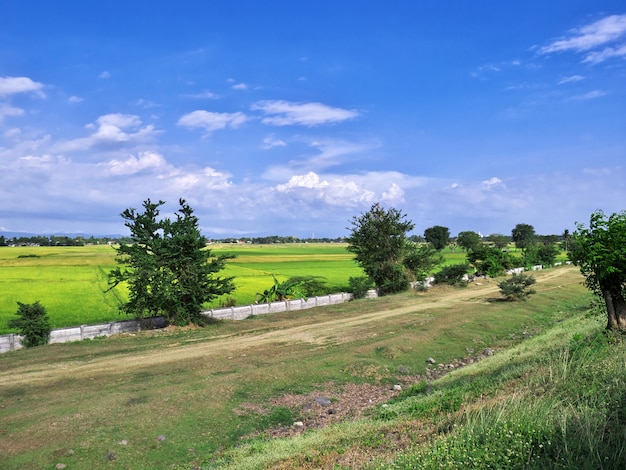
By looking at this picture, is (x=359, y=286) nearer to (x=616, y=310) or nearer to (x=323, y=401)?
(x=616, y=310)

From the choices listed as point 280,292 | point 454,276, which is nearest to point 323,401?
point 280,292

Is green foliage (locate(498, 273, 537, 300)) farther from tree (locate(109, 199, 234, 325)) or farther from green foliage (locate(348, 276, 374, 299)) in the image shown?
tree (locate(109, 199, 234, 325))

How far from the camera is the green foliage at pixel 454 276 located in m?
50.5

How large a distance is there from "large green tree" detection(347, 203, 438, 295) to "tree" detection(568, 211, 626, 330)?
95.8 ft

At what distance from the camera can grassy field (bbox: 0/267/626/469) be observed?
7094mm

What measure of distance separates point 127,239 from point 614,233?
27.3 meters

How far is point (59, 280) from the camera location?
54.6 m

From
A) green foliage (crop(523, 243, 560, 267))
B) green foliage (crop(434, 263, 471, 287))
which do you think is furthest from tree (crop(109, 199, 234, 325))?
green foliage (crop(523, 243, 560, 267))

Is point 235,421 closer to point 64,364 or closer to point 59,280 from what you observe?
point 64,364

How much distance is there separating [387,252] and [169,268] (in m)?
25.4

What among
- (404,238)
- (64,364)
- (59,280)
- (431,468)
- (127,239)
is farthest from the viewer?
(59,280)

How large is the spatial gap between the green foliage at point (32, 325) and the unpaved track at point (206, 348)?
189 inches

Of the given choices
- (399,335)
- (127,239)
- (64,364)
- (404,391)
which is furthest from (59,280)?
(404,391)

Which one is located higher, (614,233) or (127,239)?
(127,239)
